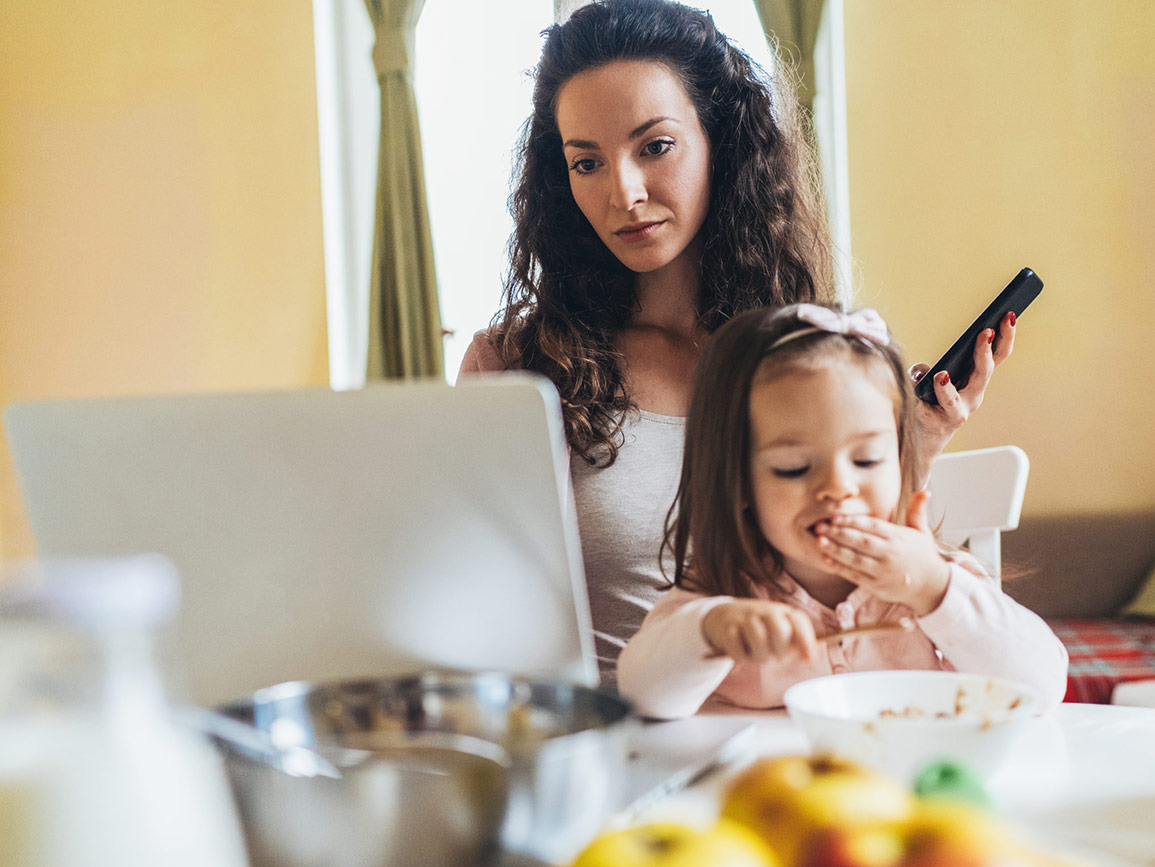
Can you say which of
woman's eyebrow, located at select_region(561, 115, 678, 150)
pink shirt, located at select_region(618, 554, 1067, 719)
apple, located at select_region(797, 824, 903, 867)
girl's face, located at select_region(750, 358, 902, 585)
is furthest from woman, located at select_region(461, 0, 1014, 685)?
apple, located at select_region(797, 824, 903, 867)

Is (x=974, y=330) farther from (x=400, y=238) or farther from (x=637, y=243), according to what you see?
(x=400, y=238)

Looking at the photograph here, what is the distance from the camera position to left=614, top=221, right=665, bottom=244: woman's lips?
1.29 m

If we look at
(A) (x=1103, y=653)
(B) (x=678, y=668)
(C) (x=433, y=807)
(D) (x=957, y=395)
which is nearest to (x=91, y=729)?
(C) (x=433, y=807)

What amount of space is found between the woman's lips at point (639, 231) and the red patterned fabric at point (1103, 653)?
1586 millimetres

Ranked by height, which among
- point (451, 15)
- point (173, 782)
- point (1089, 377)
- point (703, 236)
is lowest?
point (1089, 377)

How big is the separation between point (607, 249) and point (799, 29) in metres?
2.22

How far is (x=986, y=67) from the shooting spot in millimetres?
3193

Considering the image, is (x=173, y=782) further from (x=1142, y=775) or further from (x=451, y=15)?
(x=451, y=15)

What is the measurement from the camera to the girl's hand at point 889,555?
32.9 inches

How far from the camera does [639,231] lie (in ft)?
4.23

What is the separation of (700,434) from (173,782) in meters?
0.67

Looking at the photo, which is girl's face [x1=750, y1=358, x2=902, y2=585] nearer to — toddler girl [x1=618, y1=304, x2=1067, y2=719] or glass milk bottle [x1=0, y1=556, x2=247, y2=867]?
toddler girl [x1=618, y1=304, x2=1067, y2=719]

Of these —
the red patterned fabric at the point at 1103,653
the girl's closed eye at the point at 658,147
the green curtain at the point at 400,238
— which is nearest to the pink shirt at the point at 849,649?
the girl's closed eye at the point at 658,147

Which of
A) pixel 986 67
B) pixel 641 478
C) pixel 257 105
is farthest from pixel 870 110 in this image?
pixel 641 478
